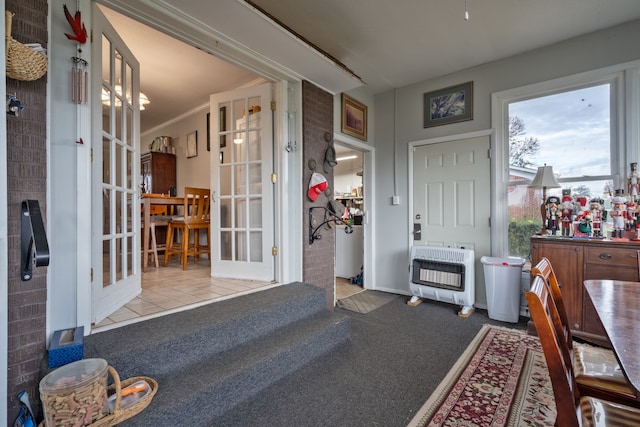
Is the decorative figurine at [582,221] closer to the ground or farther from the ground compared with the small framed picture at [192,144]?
closer to the ground

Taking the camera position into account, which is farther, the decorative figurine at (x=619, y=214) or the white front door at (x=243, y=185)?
the white front door at (x=243, y=185)

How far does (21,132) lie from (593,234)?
13.7ft

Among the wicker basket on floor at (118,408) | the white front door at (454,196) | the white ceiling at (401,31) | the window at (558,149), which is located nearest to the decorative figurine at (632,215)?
the window at (558,149)

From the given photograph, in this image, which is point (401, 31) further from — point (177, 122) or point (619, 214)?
point (177, 122)

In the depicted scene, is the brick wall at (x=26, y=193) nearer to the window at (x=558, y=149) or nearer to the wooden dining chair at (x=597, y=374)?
the wooden dining chair at (x=597, y=374)

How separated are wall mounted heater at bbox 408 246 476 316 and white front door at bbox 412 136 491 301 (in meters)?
0.30

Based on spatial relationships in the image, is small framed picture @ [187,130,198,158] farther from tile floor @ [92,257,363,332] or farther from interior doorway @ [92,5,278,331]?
tile floor @ [92,257,363,332]

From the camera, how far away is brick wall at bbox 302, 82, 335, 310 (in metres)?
2.95

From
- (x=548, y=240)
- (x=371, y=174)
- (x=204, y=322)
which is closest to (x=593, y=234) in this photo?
(x=548, y=240)

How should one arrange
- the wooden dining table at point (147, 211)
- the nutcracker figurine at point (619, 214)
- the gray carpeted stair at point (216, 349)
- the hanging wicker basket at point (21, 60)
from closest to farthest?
the hanging wicker basket at point (21, 60), the gray carpeted stair at point (216, 349), the nutcracker figurine at point (619, 214), the wooden dining table at point (147, 211)

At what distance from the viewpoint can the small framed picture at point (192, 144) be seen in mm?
5023

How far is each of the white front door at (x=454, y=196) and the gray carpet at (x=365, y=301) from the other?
2.88 feet

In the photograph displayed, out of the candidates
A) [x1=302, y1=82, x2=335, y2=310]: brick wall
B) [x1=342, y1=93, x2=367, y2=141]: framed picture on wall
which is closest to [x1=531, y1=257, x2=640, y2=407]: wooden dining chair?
[x1=302, y1=82, x2=335, y2=310]: brick wall

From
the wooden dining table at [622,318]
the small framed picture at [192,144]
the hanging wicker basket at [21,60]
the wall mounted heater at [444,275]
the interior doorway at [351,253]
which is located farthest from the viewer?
the small framed picture at [192,144]
